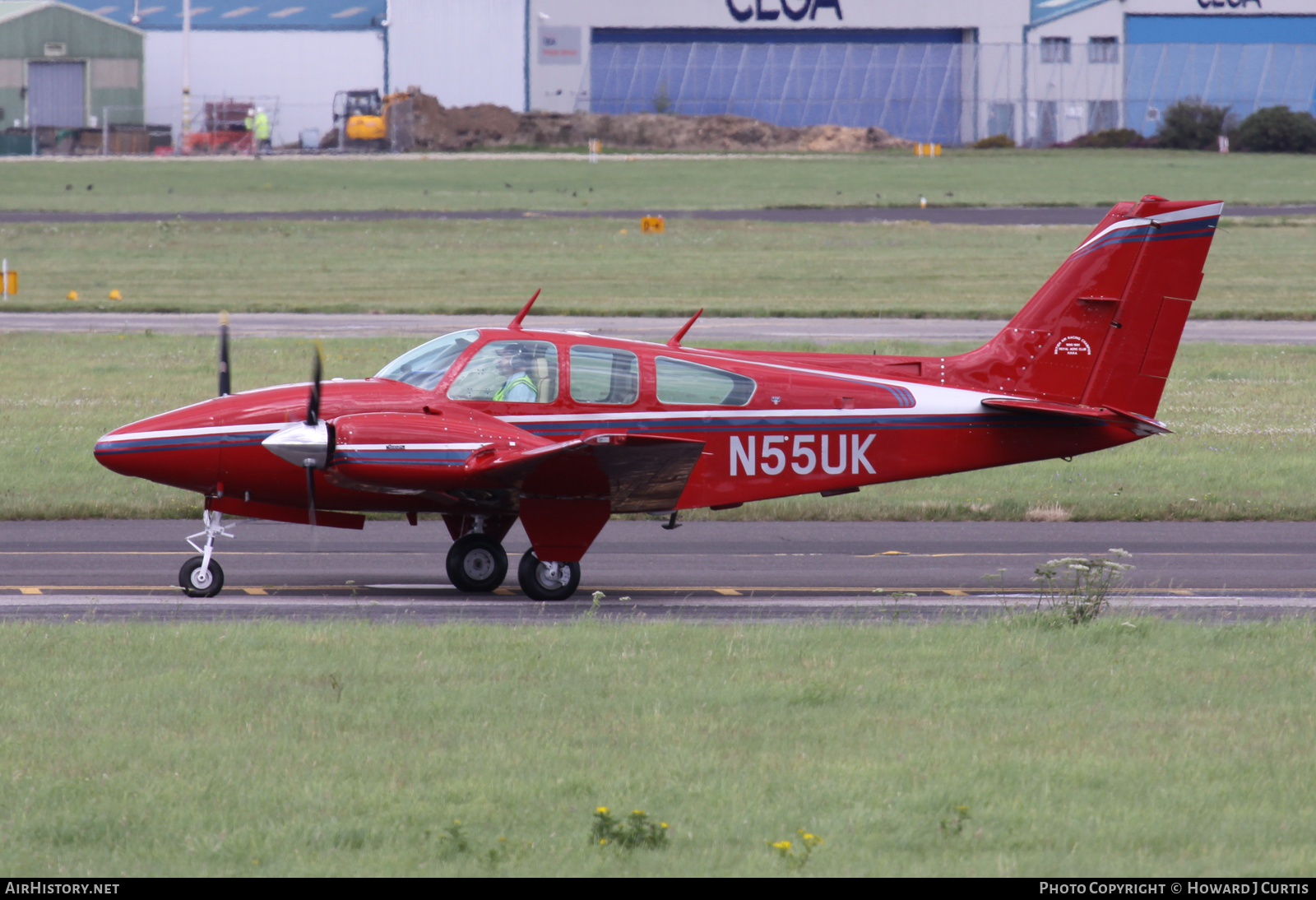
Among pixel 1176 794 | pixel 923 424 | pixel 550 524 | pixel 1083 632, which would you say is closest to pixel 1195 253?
pixel 923 424

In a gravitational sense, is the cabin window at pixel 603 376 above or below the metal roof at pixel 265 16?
below

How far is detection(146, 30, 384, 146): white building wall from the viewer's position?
8969 cm

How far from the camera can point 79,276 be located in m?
40.1

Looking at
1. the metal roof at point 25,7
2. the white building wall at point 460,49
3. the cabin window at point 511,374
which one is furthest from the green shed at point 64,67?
the cabin window at point 511,374

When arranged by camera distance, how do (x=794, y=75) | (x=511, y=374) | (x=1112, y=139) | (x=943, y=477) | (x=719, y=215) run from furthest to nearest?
(x=794, y=75)
(x=1112, y=139)
(x=719, y=215)
(x=943, y=477)
(x=511, y=374)

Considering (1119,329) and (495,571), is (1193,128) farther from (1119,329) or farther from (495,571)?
(495,571)

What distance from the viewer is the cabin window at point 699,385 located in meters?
12.7

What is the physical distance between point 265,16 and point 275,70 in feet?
11.9

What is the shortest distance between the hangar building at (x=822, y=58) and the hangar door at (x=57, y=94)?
6.92 metres

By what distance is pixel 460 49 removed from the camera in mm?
93438

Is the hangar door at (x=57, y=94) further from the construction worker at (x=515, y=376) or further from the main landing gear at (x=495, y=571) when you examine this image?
the main landing gear at (x=495, y=571)

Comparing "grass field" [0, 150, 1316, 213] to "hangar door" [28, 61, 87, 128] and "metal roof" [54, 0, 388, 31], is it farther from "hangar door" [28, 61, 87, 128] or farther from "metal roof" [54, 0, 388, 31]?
"metal roof" [54, 0, 388, 31]

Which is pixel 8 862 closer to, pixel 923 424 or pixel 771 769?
pixel 771 769

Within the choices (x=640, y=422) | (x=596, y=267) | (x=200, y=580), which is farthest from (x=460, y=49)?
(x=200, y=580)
